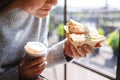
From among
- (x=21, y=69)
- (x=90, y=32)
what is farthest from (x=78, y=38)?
(x=21, y=69)

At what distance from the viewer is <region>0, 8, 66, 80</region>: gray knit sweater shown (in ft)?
2.43

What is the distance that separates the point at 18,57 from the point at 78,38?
343mm

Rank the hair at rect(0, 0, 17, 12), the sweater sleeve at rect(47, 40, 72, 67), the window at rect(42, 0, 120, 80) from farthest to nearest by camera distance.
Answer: the window at rect(42, 0, 120, 80)
the sweater sleeve at rect(47, 40, 72, 67)
the hair at rect(0, 0, 17, 12)

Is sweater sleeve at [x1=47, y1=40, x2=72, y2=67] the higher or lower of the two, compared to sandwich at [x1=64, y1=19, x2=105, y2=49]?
lower

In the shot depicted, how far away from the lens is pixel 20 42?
867mm

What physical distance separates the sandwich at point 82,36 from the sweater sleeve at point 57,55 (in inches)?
5.6

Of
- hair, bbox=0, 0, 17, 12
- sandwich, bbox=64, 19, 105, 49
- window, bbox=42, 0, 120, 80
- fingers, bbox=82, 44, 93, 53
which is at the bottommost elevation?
window, bbox=42, 0, 120, 80

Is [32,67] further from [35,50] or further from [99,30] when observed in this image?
[99,30]

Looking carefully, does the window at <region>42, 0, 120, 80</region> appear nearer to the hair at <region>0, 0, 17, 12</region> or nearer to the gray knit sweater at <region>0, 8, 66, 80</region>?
the gray knit sweater at <region>0, 8, 66, 80</region>

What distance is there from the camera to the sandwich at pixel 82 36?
72 centimetres

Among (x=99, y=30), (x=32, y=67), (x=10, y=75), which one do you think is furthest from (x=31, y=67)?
(x=99, y=30)

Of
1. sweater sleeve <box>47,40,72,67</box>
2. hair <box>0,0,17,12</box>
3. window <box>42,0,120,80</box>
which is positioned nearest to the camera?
hair <box>0,0,17,12</box>

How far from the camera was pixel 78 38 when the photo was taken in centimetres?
74

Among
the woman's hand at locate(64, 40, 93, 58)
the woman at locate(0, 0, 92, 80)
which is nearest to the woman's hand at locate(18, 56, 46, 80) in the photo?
the woman at locate(0, 0, 92, 80)
